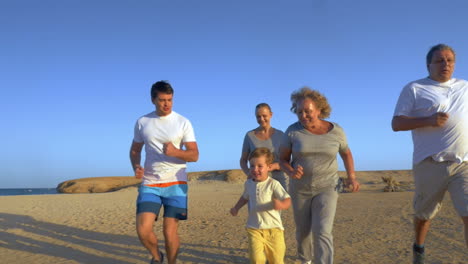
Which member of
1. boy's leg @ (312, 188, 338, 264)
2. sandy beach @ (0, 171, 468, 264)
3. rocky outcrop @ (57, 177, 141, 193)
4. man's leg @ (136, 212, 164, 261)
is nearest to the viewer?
boy's leg @ (312, 188, 338, 264)

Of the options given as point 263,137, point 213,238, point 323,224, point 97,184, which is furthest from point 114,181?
point 323,224

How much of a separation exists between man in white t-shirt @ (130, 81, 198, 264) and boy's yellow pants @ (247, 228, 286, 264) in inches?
44.4

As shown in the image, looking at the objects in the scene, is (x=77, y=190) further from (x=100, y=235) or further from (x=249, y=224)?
(x=249, y=224)

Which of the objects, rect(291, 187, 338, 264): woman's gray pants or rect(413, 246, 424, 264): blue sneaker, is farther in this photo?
rect(413, 246, 424, 264): blue sneaker

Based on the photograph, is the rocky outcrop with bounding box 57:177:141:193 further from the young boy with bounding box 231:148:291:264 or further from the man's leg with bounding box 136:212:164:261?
the young boy with bounding box 231:148:291:264

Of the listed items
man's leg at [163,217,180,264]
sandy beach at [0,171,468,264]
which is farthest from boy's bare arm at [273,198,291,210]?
sandy beach at [0,171,468,264]

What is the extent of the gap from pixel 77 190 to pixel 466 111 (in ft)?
112

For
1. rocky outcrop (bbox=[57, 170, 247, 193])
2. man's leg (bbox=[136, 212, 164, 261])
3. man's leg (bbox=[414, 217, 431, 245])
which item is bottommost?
man's leg (bbox=[414, 217, 431, 245])

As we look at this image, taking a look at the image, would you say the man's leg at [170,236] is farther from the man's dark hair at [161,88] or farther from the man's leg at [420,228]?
the man's leg at [420,228]

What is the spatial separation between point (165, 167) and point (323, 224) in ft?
6.34

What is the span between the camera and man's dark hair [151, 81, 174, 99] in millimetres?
4672

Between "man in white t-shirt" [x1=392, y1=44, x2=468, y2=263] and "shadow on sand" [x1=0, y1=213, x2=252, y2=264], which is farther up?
"man in white t-shirt" [x1=392, y1=44, x2=468, y2=263]

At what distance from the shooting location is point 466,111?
3994 millimetres

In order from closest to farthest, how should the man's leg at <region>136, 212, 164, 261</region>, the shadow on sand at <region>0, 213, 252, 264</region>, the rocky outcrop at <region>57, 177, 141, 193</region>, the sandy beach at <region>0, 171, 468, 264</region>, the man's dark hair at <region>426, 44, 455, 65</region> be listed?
1. the man's dark hair at <region>426, 44, 455, 65</region>
2. the man's leg at <region>136, 212, 164, 261</region>
3. the sandy beach at <region>0, 171, 468, 264</region>
4. the shadow on sand at <region>0, 213, 252, 264</region>
5. the rocky outcrop at <region>57, 177, 141, 193</region>
